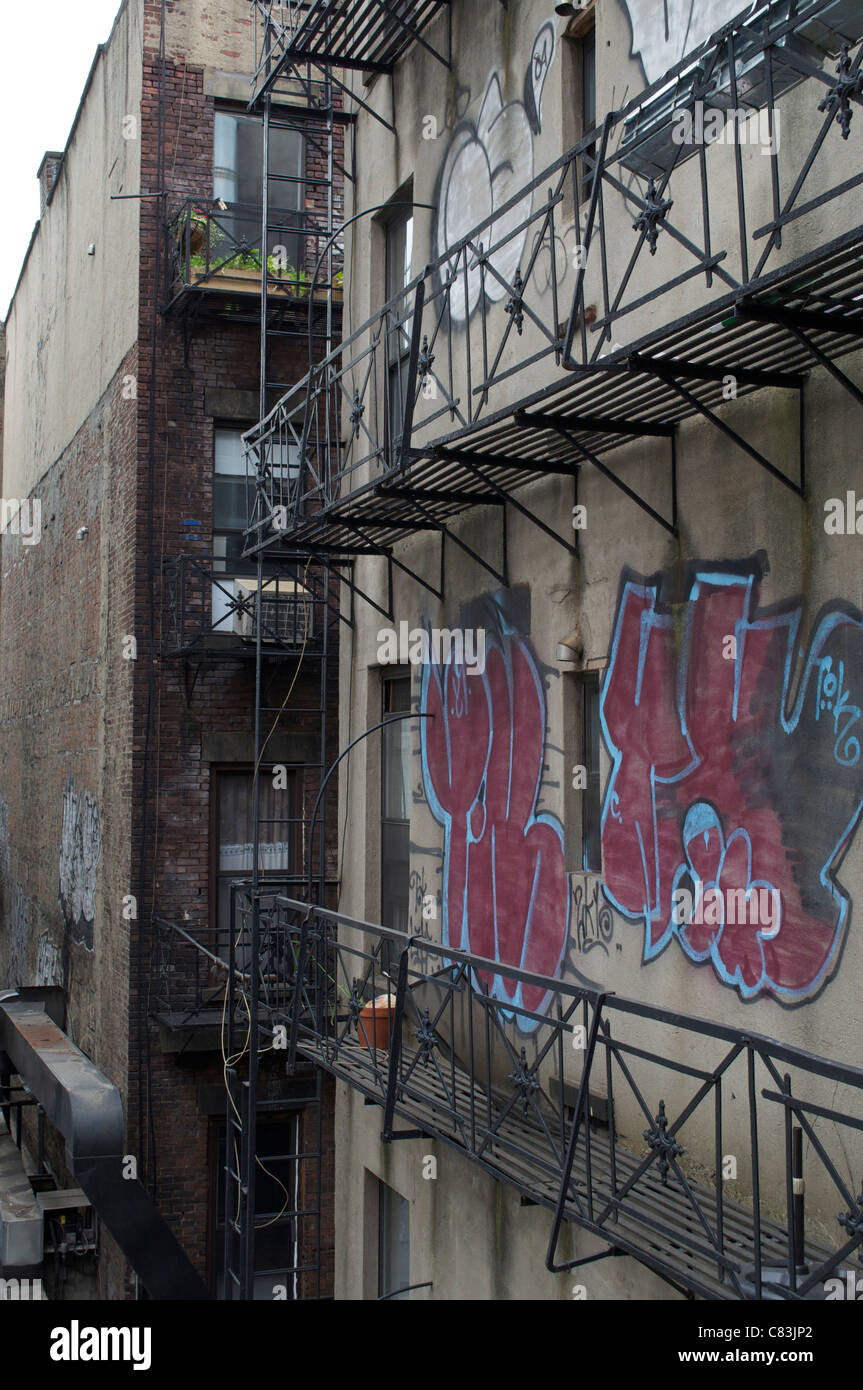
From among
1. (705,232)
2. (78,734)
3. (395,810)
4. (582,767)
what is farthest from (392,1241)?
(78,734)

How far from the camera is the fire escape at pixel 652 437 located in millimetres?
5156

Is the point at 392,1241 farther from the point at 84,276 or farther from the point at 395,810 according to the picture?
the point at 84,276

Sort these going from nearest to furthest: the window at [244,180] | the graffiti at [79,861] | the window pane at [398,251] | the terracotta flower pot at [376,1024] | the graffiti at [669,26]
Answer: the graffiti at [669,26] → the terracotta flower pot at [376,1024] → the window pane at [398,251] → the window at [244,180] → the graffiti at [79,861]

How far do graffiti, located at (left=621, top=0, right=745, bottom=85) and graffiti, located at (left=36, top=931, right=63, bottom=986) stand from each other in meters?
15.7

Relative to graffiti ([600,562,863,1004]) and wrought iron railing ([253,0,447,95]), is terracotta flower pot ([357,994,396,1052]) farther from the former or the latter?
wrought iron railing ([253,0,447,95])

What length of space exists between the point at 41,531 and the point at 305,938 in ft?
48.7

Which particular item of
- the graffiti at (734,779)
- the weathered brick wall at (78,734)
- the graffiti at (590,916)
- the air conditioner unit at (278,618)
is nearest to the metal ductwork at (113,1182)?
the weathered brick wall at (78,734)

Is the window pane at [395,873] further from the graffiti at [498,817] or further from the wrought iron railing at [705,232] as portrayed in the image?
the wrought iron railing at [705,232]

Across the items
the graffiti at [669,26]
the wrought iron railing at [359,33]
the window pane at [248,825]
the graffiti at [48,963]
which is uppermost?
the wrought iron railing at [359,33]

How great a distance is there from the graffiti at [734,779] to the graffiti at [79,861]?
11.0m

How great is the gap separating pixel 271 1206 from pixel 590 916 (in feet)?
30.4

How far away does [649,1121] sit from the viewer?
5680mm

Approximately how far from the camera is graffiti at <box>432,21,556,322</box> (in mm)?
8531

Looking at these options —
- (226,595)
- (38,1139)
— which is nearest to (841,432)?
(226,595)
